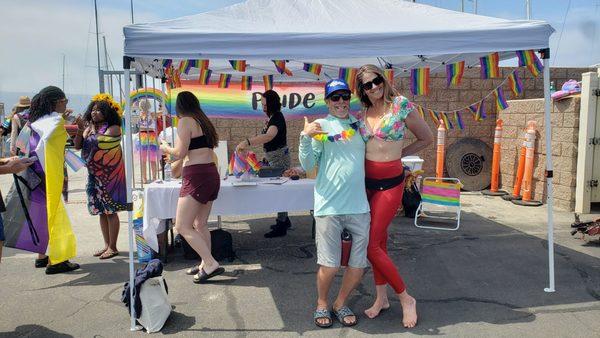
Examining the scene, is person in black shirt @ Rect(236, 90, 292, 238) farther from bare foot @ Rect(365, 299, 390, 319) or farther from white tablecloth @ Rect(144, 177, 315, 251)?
bare foot @ Rect(365, 299, 390, 319)

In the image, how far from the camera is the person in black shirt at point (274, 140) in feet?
17.1

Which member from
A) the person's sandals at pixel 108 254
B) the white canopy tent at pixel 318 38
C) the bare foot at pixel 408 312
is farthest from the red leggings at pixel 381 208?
the person's sandals at pixel 108 254

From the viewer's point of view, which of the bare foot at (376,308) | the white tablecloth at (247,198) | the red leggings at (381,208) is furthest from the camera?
the white tablecloth at (247,198)

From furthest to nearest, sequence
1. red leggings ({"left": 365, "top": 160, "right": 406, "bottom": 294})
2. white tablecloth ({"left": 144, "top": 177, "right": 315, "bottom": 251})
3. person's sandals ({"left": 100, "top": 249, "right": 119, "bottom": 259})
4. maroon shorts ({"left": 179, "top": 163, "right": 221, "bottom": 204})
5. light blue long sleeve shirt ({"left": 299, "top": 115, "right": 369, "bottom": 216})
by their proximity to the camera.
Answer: person's sandals ({"left": 100, "top": 249, "right": 119, "bottom": 259})
white tablecloth ({"left": 144, "top": 177, "right": 315, "bottom": 251})
maroon shorts ({"left": 179, "top": 163, "right": 221, "bottom": 204})
red leggings ({"left": 365, "top": 160, "right": 406, "bottom": 294})
light blue long sleeve shirt ({"left": 299, "top": 115, "right": 369, "bottom": 216})

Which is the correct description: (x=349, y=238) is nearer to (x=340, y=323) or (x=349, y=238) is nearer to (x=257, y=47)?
(x=340, y=323)

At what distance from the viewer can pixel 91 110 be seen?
4.91 m

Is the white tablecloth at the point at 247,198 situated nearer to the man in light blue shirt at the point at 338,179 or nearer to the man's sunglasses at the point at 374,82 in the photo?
the man in light blue shirt at the point at 338,179

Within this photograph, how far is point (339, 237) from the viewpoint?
3254mm

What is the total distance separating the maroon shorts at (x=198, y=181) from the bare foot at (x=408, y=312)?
6.33 ft

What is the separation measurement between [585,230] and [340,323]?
3643 millimetres

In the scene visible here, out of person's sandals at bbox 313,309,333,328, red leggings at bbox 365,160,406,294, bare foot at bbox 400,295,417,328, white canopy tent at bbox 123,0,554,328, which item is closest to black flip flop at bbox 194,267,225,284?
white canopy tent at bbox 123,0,554,328

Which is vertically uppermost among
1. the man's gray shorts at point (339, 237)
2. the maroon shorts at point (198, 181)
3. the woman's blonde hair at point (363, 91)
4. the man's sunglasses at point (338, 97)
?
the woman's blonde hair at point (363, 91)

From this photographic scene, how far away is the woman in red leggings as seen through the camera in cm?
328

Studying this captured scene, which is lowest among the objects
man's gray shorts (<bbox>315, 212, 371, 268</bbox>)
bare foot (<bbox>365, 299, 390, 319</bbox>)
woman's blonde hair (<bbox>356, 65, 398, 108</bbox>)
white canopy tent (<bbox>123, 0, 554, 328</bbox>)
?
bare foot (<bbox>365, 299, 390, 319</bbox>)
